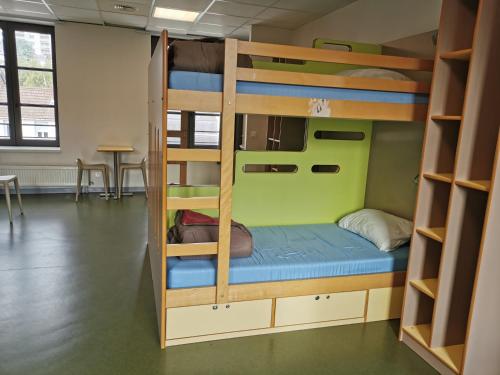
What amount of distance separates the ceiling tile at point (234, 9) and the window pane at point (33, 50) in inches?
113

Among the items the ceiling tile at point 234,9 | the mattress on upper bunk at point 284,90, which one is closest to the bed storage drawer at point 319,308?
the mattress on upper bunk at point 284,90

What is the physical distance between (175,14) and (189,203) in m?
3.83

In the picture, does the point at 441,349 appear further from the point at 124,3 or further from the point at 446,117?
the point at 124,3

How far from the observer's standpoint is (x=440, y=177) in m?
2.14

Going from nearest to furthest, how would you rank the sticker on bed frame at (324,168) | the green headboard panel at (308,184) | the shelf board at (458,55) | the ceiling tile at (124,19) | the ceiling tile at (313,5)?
the shelf board at (458,55), the green headboard panel at (308,184), the sticker on bed frame at (324,168), the ceiling tile at (313,5), the ceiling tile at (124,19)

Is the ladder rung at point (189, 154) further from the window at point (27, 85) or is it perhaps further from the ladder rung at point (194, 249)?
the window at point (27, 85)

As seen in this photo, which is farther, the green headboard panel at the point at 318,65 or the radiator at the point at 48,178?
the radiator at the point at 48,178

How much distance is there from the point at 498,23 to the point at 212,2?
327 centimetres

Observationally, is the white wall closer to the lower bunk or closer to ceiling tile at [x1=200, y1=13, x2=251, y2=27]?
ceiling tile at [x1=200, y1=13, x2=251, y2=27]

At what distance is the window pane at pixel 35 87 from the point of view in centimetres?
588

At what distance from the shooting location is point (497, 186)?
1.82m

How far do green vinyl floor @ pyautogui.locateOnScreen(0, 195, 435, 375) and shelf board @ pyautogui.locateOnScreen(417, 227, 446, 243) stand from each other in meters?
0.73

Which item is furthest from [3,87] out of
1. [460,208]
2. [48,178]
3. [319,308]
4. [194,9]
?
[460,208]

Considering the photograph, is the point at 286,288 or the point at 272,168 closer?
the point at 286,288
